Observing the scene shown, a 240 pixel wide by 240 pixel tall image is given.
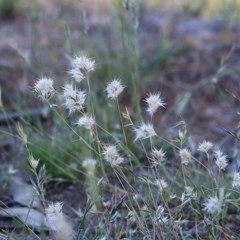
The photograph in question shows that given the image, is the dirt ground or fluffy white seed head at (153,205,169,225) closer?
fluffy white seed head at (153,205,169,225)

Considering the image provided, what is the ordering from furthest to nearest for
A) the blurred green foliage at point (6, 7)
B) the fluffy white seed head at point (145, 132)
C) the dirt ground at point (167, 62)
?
1. the blurred green foliage at point (6, 7)
2. the dirt ground at point (167, 62)
3. the fluffy white seed head at point (145, 132)

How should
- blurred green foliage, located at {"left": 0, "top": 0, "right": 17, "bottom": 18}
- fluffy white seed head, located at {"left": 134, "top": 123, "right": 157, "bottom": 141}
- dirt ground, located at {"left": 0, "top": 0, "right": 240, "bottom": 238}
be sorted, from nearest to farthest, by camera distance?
fluffy white seed head, located at {"left": 134, "top": 123, "right": 157, "bottom": 141} → dirt ground, located at {"left": 0, "top": 0, "right": 240, "bottom": 238} → blurred green foliage, located at {"left": 0, "top": 0, "right": 17, "bottom": 18}

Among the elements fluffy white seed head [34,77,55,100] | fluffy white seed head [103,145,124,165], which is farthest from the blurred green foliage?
fluffy white seed head [103,145,124,165]

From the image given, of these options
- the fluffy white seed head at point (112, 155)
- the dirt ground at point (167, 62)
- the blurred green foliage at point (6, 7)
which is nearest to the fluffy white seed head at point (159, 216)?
the fluffy white seed head at point (112, 155)

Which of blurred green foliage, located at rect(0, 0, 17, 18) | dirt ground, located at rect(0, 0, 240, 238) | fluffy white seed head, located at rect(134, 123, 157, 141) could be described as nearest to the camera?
fluffy white seed head, located at rect(134, 123, 157, 141)

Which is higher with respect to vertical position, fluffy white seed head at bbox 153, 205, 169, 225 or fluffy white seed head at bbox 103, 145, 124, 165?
fluffy white seed head at bbox 103, 145, 124, 165

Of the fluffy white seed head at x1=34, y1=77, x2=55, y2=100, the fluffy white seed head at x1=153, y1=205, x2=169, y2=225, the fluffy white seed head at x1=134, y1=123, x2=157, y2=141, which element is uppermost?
the fluffy white seed head at x1=34, y1=77, x2=55, y2=100

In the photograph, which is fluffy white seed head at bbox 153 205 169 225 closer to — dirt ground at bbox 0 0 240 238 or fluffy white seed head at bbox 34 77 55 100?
fluffy white seed head at bbox 34 77 55 100

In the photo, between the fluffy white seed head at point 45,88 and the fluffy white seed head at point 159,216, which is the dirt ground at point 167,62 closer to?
the fluffy white seed head at point 45,88

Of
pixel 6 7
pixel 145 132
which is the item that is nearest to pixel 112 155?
pixel 145 132

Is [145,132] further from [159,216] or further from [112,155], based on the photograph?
[159,216]
